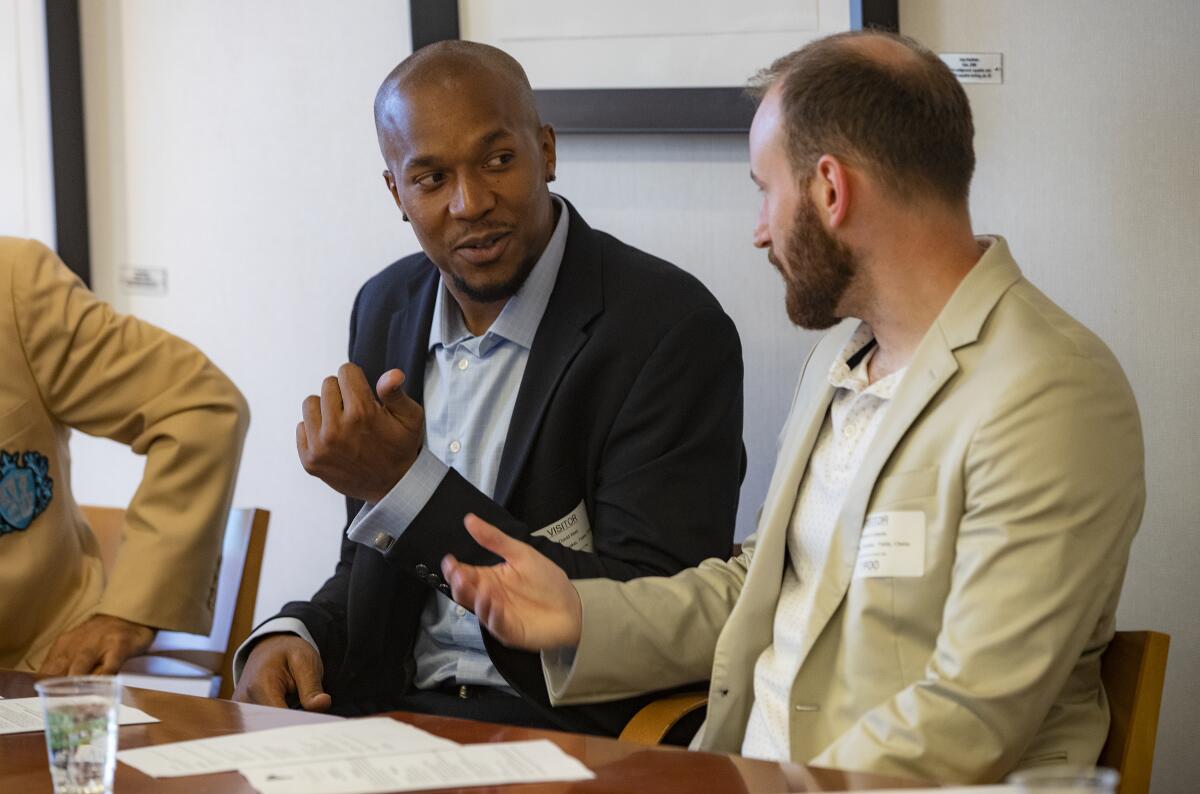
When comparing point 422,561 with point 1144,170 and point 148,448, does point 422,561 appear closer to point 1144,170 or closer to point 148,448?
point 148,448

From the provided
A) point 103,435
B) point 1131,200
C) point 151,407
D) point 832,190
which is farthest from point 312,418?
point 1131,200

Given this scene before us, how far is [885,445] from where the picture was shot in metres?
1.75

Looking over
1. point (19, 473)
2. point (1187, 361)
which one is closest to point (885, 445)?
point (1187, 361)

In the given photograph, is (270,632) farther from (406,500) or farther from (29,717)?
(29,717)

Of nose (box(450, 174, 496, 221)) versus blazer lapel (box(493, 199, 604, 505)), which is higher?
nose (box(450, 174, 496, 221))

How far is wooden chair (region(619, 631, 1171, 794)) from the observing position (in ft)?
5.23

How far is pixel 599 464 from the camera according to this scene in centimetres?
245

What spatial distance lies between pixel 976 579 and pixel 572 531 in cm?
96

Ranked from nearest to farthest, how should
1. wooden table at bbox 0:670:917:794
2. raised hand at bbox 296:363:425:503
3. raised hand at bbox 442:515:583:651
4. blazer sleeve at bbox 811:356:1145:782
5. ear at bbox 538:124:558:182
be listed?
wooden table at bbox 0:670:917:794
blazer sleeve at bbox 811:356:1145:782
raised hand at bbox 442:515:583:651
raised hand at bbox 296:363:425:503
ear at bbox 538:124:558:182

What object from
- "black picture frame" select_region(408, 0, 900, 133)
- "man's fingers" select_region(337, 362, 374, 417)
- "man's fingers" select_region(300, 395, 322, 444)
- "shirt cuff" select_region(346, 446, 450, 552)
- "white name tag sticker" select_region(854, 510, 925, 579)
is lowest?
"shirt cuff" select_region(346, 446, 450, 552)

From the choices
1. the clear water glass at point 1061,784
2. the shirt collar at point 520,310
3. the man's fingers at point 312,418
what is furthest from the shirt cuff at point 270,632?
the clear water glass at point 1061,784

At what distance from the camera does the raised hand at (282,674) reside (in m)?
2.29

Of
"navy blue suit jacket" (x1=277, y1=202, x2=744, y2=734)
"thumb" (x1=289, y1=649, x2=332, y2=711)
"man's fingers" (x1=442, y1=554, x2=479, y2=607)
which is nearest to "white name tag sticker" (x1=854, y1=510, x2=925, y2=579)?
"man's fingers" (x1=442, y1=554, x2=479, y2=607)

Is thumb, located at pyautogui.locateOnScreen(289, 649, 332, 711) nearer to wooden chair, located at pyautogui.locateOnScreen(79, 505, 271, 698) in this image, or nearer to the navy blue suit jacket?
the navy blue suit jacket
